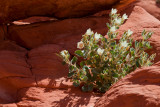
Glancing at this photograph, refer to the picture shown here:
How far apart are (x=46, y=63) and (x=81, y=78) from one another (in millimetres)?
790

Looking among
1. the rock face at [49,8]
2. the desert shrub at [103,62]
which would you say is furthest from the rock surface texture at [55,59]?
the desert shrub at [103,62]

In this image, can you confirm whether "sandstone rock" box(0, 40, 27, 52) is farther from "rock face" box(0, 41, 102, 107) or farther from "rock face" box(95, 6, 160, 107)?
"rock face" box(95, 6, 160, 107)

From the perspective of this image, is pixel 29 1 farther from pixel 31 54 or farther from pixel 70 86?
pixel 70 86

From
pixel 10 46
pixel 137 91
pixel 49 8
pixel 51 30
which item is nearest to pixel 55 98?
pixel 137 91

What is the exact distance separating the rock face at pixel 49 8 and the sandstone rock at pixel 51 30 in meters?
0.21

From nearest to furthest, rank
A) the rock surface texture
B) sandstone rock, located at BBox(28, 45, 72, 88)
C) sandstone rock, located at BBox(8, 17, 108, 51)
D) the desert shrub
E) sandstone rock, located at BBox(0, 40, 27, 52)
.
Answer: the rock surface texture, the desert shrub, sandstone rock, located at BBox(28, 45, 72, 88), sandstone rock, located at BBox(0, 40, 27, 52), sandstone rock, located at BBox(8, 17, 108, 51)

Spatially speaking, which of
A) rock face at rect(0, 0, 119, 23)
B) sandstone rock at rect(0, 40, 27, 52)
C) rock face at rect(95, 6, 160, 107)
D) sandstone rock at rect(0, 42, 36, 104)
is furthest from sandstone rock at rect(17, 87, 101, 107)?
rock face at rect(0, 0, 119, 23)

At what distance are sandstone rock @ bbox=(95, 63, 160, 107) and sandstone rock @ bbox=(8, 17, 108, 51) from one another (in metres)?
2.32

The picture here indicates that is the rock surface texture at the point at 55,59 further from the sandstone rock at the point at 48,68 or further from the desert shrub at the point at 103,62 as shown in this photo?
the desert shrub at the point at 103,62

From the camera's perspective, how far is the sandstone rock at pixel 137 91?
2.06 metres

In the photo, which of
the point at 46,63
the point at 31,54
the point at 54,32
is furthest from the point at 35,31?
the point at 46,63

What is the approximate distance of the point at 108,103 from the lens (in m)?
2.29

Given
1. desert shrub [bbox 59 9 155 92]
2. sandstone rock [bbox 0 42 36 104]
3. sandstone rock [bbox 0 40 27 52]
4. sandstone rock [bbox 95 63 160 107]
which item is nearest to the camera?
sandstone rock [bbox 95 63 160 107]

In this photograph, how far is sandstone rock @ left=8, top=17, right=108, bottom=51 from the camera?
4672 mm
